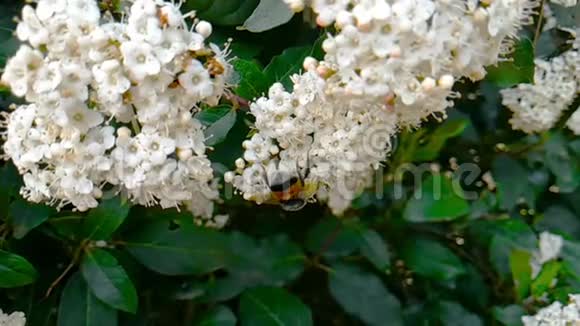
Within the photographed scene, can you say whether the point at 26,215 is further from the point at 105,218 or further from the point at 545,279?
the point at 545,279

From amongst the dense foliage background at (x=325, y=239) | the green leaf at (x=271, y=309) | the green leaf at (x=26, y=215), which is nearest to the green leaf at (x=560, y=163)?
the dense foliage background at (x=325, y=239)

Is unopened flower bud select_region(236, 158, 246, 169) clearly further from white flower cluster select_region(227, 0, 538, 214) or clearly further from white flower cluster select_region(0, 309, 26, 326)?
white flower cluster select_region(0, 309, 26, 326)

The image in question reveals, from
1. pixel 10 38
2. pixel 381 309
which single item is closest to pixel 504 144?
pixel 381 309

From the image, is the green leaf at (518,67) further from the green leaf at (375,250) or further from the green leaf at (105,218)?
the green leaf at (105,218)

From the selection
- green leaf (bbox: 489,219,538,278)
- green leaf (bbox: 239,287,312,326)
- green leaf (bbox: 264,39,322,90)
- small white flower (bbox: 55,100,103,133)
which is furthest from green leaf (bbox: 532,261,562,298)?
small white flower (bbox: 55,100,103,133)

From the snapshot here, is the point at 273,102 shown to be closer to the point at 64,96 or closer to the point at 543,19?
the point at 64,96
